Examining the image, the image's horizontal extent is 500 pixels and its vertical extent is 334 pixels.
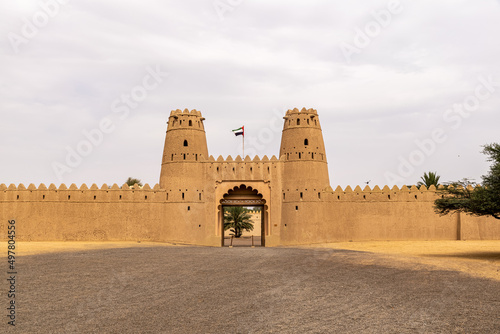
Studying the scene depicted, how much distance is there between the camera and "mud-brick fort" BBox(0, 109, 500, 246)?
29578mm

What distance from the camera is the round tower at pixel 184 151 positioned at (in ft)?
101

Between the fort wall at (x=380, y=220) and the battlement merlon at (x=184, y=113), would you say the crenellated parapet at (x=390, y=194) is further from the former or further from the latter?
the battlement merlon at (x=184, y=113)

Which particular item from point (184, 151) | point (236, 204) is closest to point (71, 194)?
point (184, 151)

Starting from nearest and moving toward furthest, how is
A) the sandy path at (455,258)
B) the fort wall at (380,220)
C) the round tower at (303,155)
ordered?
the sandy path at (455,258) → the fort wall at (380,220) → the round tower at (303,155)

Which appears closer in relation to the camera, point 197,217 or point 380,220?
point 380,220

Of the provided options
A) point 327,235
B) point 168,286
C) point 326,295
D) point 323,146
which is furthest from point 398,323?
point 323,146

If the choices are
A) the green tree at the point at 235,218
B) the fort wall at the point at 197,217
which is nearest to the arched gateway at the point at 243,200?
the fort wall at the point at 197,217

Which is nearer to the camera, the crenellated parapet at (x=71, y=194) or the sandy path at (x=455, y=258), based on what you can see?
the sandy path at (x=455, y=258)

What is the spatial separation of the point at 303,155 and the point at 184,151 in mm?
8133

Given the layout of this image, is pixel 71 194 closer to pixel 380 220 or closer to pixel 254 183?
pixel 254 183

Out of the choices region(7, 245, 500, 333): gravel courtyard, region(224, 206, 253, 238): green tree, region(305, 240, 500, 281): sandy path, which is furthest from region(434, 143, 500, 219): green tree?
region(224, 206, 253, 238): green tree

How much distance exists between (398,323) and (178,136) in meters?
24.7

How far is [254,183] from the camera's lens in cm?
3078

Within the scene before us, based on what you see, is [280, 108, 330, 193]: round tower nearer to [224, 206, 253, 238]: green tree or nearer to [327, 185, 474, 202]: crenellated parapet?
[327, 185, 474, 202]: crenellated parapet
